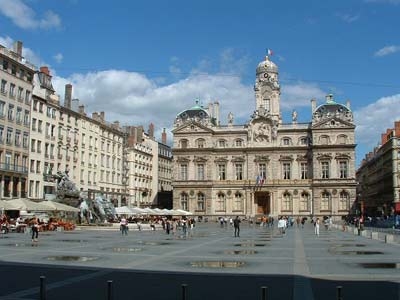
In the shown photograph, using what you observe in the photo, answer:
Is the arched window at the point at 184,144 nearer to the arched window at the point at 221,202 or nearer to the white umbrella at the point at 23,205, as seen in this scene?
the arched window at the point at 221,202

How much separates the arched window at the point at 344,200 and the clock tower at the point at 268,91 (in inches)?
692

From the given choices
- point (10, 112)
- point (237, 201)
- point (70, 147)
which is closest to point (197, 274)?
point (10, 112)

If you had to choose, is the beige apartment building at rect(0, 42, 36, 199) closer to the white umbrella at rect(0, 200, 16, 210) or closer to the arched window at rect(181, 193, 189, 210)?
the white umbrella at rect(0, 200, 16, 210)

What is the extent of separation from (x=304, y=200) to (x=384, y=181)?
21.7 meters

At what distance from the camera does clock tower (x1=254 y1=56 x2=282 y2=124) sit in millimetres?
102438

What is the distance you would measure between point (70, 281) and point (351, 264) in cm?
1097

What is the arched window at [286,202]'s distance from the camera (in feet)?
324

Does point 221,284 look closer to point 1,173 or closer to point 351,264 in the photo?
point 351,264

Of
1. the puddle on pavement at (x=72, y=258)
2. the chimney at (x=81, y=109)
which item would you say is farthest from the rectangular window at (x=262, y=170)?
the puddle on pavement at (x=72, y=258)

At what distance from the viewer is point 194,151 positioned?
103 m

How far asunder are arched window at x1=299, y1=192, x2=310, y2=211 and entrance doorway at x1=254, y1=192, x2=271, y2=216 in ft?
19.1

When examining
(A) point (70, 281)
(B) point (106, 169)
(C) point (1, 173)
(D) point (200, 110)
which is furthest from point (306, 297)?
(D) point (200, 110)

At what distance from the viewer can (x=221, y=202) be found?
334ft

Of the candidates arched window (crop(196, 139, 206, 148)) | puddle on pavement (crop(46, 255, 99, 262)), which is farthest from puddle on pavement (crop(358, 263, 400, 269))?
arched window (crop(196, 139, 206, 148))
